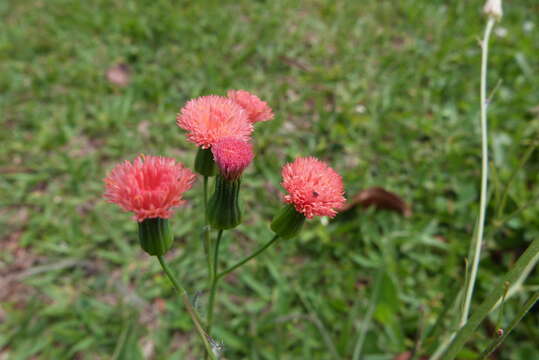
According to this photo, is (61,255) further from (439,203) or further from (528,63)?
(528,63)

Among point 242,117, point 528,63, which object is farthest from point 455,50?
point 242,117

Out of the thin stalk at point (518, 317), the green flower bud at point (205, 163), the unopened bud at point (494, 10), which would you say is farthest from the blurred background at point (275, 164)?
the unopened bud at point (494, 10)

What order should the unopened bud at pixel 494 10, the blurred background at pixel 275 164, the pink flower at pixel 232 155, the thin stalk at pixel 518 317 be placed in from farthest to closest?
the blurred background at pixel 275 164 < the unopened bud at pixel 494 10 < the pink flower at pixel 232 155 < the thin stalk at pixel 518 317

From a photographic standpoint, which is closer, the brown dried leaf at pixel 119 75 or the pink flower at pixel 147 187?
the pink flower at pixel 147 187

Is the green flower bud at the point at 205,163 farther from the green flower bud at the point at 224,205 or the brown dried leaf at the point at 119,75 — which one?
the brown dried leaf at the point at 119,75

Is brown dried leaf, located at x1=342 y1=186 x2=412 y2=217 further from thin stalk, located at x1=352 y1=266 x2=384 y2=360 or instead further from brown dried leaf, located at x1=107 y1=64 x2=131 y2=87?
brown dried leaf, located at x1=107 y1=64 x2=131 y2=87

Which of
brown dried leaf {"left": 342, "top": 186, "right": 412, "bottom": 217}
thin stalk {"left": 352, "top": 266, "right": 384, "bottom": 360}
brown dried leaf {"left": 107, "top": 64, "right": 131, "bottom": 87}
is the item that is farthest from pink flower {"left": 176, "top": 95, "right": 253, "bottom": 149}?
brown dried leaf {"left": 107, "top": 64, "right": 131, "bottom": 87}

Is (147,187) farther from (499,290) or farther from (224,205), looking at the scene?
(499,290)

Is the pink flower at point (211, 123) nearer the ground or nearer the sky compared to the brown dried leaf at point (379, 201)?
nearer the sky
